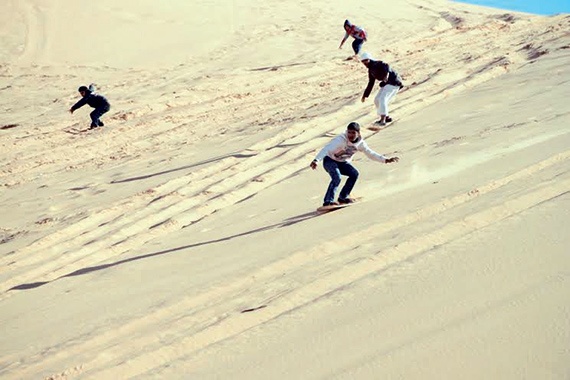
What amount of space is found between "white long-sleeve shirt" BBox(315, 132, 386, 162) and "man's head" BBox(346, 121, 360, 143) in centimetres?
5

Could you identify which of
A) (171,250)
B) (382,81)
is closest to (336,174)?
(171,250)

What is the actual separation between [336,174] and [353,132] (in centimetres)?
48

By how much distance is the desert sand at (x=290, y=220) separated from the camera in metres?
4.32

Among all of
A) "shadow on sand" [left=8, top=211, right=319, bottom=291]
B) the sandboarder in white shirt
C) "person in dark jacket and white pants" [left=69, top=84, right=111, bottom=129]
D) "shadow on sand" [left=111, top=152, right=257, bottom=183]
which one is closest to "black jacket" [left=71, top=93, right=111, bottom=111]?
"person in dark jacket and white pants" [left=69, top=84, right=111, bottom=129]

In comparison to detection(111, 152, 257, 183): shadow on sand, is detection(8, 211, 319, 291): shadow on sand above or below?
above

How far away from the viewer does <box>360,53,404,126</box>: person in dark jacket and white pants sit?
417 inches

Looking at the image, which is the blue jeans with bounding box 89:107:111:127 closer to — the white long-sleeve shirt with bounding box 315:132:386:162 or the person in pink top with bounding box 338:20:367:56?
the person in pink top with bounding box 338:20:367:56

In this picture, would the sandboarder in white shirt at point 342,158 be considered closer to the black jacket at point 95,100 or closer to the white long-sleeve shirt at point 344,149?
the white long-sleeve shirt at point 344,149

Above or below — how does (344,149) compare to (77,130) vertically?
above

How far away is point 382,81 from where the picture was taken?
1083 centimetres

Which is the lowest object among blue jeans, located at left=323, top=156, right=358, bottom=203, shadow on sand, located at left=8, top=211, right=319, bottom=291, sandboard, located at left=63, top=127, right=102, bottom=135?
shadow on sand, located at left=8, top=211, right=319, bottom=291

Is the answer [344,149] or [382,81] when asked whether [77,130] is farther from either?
[344,149]

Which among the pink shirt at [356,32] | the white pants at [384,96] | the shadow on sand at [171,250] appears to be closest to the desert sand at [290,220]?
the shadow on sand at [171,250]

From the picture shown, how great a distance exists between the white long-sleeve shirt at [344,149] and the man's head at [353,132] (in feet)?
0.17
